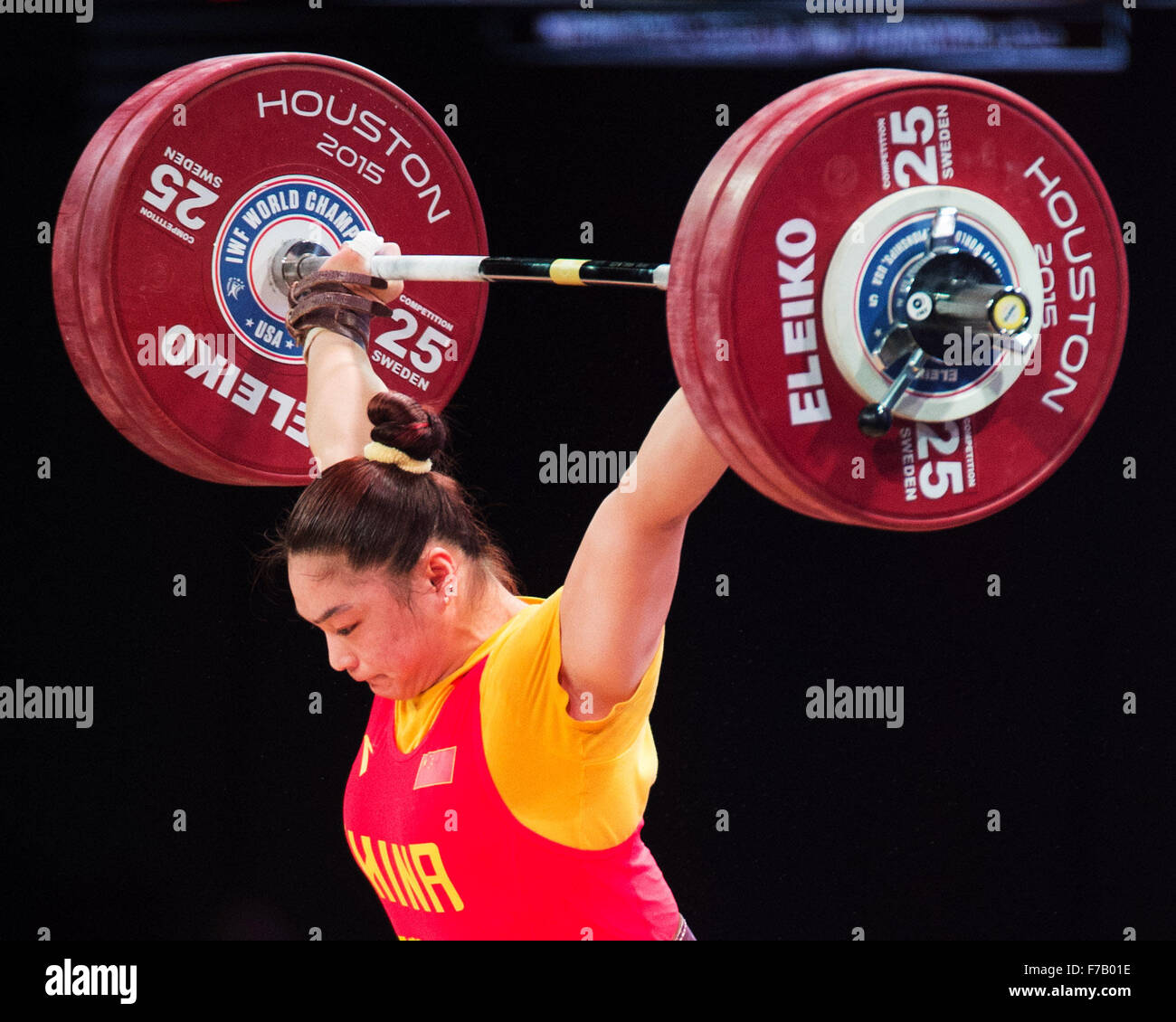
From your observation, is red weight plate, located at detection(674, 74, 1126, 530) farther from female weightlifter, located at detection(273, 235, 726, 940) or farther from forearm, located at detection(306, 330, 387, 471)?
forearm, located at detection(306, 330, 387, 471)

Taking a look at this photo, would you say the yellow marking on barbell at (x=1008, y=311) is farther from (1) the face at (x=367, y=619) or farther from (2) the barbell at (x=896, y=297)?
(1) the face at (x=367, y=619)

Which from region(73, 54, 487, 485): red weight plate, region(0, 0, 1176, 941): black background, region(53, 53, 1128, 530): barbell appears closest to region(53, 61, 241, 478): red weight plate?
region(73, 54, 487, 485): red weight plate

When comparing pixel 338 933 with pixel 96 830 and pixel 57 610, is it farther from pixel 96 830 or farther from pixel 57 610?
pixel 57 610

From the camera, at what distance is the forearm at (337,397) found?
245cm

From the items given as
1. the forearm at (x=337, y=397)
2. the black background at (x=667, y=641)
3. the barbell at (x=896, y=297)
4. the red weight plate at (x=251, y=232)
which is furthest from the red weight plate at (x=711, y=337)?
the black background at (x=667, y=641)

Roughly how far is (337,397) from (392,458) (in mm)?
325

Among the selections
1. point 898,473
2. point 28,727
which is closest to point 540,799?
point 898,473

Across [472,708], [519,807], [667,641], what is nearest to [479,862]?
[519,807]

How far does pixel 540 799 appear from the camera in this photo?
6.76 feet

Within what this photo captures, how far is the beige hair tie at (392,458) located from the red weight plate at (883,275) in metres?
0.68

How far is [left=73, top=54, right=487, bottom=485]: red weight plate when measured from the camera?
8.32ft

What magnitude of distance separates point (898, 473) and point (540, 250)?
7.01 ft

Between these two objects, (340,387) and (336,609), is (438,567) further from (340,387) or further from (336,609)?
(340,387)

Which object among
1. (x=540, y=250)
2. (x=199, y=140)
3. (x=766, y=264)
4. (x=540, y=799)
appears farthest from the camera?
(x=540, y=250)
